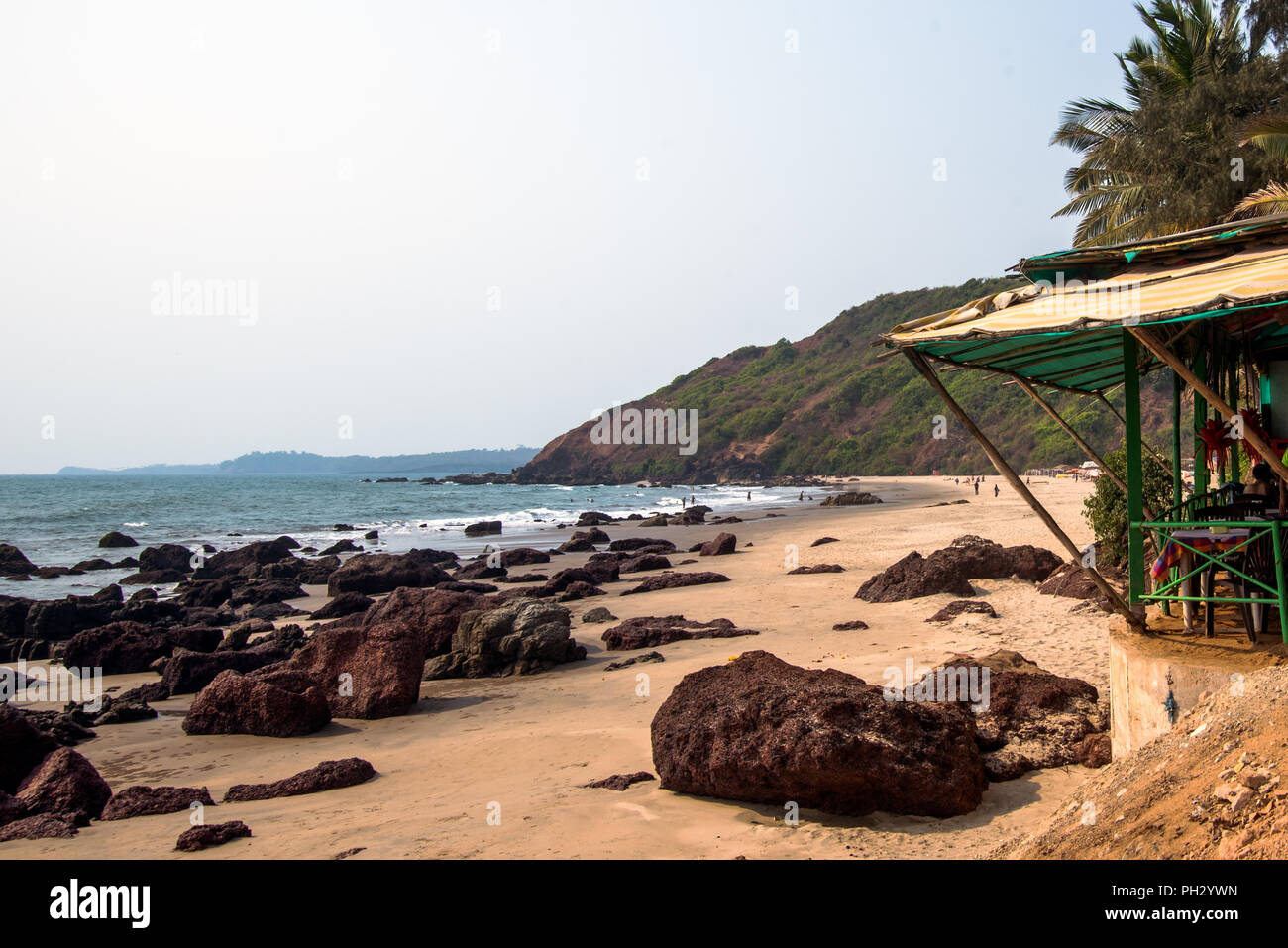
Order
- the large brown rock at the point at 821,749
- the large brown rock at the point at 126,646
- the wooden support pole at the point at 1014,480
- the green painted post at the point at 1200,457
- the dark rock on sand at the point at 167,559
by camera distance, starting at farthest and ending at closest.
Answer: the dark rock on sand at the point at 167,559 < the large brown rock at the point at 126,646 < the green painted post at the point at 1200,457 < the wooden support pole at the point at 1014,480 < the large brown rock at the point at 821,749

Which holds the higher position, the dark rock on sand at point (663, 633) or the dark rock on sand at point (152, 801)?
the dark rock on sand at point (663, 633)

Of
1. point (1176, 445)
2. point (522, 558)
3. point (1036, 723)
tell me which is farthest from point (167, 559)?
point (1176, 445)

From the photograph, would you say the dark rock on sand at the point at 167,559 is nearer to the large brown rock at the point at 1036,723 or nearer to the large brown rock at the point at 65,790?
the large brown rock at the point at 65,790

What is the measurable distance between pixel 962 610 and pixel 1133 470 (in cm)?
681

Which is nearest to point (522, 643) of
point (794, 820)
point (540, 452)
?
point (794, 820)

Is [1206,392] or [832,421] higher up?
[832,421]

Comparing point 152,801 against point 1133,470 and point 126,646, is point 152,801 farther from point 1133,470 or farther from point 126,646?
point 126,646

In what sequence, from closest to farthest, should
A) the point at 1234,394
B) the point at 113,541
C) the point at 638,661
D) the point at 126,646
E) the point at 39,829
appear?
the point at 39,829
the point at 1234,394
the point at 638,661
the point at 126,646
the point at 113,541

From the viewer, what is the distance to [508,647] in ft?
41.1

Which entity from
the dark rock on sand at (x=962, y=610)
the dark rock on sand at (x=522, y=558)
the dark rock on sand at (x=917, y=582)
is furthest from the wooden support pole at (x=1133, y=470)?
the dark rock on sand at (x=522, y=558)

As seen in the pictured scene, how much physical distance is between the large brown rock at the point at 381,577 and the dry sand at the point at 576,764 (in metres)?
7.46

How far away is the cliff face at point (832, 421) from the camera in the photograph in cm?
8212
